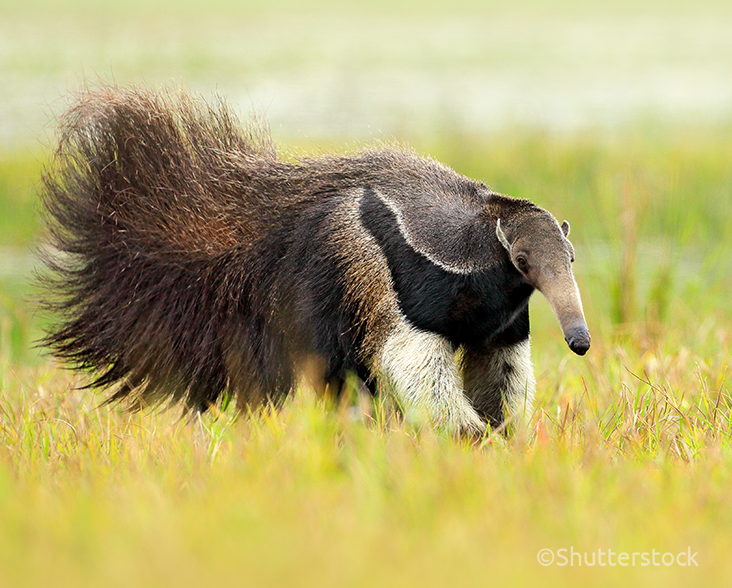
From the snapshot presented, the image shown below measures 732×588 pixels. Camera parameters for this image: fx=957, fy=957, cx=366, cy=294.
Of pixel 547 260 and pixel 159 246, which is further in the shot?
pixel 159 246

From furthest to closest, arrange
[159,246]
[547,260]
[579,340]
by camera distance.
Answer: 1. [159,246]
2. [547,260]
3. [579,340]

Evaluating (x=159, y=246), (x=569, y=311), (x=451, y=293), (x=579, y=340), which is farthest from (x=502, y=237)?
(x=159, y=246)

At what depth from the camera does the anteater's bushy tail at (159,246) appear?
480cm

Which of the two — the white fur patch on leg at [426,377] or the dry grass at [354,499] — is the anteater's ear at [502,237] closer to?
the white fur patch on leg at [426,377]

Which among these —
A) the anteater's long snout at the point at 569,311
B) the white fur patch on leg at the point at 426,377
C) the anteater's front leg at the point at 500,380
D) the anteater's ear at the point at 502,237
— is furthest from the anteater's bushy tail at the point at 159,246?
the anteater's long snout at the point at 569,311

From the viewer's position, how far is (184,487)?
11.8 ft

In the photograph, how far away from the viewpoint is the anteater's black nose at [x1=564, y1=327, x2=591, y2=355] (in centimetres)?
371

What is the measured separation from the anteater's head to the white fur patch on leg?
1.75 ft

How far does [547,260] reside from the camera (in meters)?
3.98

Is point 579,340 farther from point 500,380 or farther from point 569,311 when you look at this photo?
point 500,380

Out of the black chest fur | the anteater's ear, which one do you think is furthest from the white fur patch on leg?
the anteater's ear

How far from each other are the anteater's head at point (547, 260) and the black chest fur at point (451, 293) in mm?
135

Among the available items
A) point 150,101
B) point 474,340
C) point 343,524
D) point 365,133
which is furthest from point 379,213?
point 365,133

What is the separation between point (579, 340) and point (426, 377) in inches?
31.1
